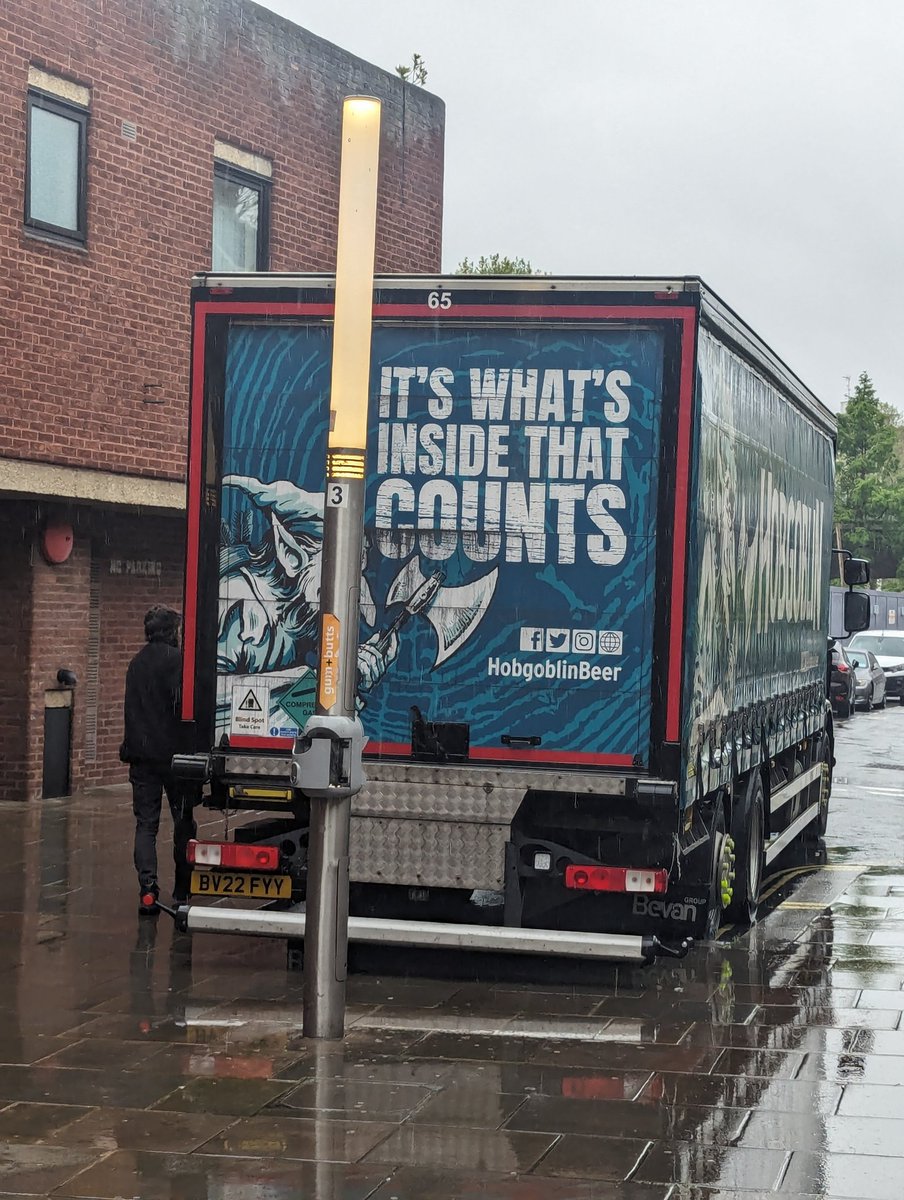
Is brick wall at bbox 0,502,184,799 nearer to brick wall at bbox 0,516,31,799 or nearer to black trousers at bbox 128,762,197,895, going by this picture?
brick wall at bbox 0,516,31,799

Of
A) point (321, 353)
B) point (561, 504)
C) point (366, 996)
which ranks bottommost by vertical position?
point (366, 996)

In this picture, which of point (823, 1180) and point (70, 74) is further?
point (70, 74)

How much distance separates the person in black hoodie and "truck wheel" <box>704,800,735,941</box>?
324cm

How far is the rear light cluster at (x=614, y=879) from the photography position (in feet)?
30.5

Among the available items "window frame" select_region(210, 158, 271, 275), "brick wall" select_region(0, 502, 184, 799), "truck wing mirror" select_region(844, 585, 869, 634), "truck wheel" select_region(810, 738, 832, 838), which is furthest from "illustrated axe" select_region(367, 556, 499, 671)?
"window frame" select_region(210, 158, 271, 275)

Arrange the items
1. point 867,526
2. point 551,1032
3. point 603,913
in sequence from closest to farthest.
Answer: point 551,1032
point 603,913
point 867,526

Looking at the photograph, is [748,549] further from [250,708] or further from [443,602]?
[250,708]

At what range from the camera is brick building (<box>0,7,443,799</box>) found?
16359 mm

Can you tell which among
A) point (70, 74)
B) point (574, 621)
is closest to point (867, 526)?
point (70, 74)

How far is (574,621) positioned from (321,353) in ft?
6.17

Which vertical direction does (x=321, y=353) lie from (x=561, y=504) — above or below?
above

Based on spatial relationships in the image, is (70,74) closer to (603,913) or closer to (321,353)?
(321,353)

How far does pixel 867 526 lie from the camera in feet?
→ 295

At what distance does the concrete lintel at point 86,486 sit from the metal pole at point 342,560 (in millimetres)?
8162
